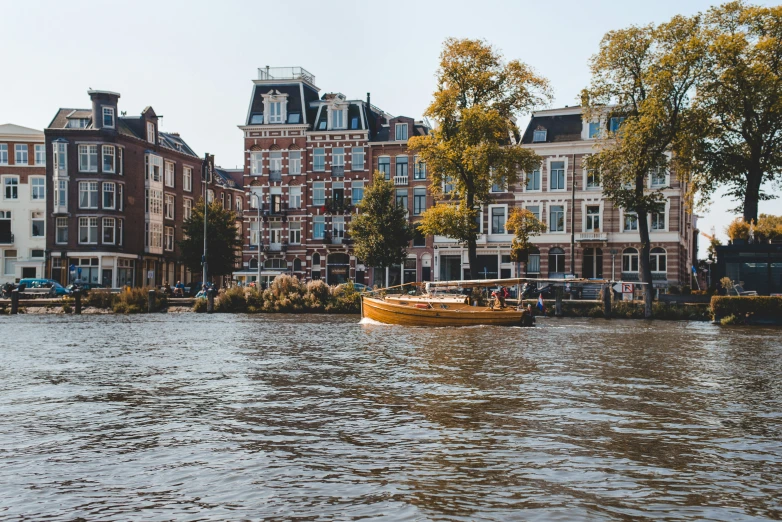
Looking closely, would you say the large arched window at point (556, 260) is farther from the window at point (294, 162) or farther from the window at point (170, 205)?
the window at point (170, 205)

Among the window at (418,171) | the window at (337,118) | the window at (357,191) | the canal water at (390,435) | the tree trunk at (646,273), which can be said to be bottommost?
the canal water at (390,435)

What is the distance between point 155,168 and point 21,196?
13.1 meters

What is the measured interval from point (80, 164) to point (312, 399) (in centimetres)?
6781

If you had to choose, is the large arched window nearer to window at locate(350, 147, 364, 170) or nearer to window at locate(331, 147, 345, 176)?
window at locate(350, 147, 364, 170)

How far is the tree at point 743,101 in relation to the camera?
47719 millimetres

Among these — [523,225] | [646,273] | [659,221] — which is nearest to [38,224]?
[523,225]

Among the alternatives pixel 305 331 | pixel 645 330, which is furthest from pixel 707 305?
pixel 305 331

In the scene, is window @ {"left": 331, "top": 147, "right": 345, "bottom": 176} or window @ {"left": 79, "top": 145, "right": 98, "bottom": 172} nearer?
window @ {"left": 79, "top": 145, "right": 98, "bottom": 172}

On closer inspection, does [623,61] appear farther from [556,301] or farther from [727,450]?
[727,450]

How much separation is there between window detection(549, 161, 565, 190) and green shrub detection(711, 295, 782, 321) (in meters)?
26.4

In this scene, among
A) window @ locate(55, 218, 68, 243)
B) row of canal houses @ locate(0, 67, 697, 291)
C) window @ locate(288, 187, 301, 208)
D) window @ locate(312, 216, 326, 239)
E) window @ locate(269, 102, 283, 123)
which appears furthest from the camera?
window @ locate(269, 102, 283, 123)

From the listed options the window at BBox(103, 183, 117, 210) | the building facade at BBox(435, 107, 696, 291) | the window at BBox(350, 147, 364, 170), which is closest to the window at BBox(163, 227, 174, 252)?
the window at BBox(103, 183, 117, 210)

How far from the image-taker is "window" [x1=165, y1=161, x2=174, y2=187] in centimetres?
8750

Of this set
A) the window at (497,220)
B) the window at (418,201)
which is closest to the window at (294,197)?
the window at (418,201)
